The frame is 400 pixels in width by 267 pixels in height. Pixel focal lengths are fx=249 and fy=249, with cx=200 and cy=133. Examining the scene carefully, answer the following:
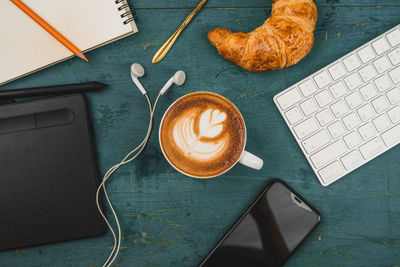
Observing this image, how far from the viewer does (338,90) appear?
2.24 feet

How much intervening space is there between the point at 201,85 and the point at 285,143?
0.96 ft

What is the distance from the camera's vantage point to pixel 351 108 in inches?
27.0

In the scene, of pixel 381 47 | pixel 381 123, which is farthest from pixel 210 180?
pixel 381 47

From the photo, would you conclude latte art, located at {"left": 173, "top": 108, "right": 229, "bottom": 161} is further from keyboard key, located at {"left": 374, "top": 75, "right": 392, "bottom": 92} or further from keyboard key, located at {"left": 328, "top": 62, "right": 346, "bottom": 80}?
keyboard key, located at {"left": 374, "top": 75, "right": 392, "bottom": 92}

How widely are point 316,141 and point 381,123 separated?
0.18m

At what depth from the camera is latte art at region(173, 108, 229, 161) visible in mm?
627

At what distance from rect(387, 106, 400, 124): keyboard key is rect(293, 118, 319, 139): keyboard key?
0.20 metres

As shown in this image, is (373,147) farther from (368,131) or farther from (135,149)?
(135,149)

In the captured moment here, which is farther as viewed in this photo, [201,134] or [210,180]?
[210,180]

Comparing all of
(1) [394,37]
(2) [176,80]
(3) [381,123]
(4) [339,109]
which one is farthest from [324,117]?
(2) [176,80]

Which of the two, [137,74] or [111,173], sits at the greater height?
[137,74]

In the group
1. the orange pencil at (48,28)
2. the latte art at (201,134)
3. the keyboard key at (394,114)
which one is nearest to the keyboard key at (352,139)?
the keyboard key at (394,114)

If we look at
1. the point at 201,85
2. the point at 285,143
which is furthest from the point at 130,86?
the point at 285,143

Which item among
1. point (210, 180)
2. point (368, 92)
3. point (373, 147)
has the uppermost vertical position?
point (368, 92)
